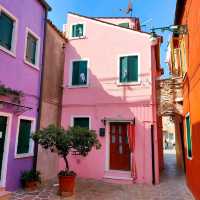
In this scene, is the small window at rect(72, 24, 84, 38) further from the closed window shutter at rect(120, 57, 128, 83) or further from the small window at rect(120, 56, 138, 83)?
the small window at rect(120, 56, 138, 83)

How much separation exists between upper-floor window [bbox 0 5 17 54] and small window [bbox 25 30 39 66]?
3.07 feet

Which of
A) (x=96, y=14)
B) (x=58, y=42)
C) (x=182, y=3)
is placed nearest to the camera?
(x=182, y=3)

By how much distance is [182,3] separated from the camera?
895cm

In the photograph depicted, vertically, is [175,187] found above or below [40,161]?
below

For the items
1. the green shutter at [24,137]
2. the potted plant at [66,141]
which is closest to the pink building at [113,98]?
the green shutter at [24,137]

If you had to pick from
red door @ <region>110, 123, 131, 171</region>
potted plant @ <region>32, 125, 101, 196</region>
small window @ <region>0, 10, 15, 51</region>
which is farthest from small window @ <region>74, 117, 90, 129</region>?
small window @ <region>0, 10, 15, 51</region>

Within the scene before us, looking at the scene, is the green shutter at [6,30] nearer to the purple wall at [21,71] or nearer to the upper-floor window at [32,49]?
the purple wall at [21,71]

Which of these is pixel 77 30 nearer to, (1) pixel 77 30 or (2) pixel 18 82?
(1) pixel 77 30

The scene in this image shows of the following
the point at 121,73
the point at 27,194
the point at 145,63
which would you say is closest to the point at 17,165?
the point at 27,194

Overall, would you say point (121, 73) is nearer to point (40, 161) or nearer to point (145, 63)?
point (145, 63)

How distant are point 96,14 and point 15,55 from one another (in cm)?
1053

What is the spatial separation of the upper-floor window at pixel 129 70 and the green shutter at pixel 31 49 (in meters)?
4.39

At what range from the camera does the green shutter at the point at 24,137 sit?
848cm

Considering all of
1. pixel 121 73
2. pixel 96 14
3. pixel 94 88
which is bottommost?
pixel 94 88
